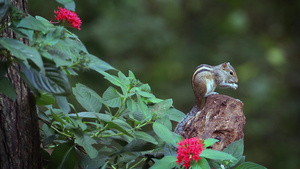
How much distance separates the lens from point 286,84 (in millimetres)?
5902

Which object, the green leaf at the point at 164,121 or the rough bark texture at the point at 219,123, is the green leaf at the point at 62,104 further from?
the rough bark texture at the point at 219,123

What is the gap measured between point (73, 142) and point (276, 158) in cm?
453

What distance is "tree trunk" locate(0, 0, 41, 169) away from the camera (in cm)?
125

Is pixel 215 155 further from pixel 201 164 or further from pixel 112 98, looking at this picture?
pixel 112 98

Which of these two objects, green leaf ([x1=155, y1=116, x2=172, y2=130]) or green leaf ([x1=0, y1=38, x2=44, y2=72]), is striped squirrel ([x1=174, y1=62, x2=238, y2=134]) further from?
green leaf ([x1=0, y1=38, x2=44, y2=72])

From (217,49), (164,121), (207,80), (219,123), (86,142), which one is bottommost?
(86,142)

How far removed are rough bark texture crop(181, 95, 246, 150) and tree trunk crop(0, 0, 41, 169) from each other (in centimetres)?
58

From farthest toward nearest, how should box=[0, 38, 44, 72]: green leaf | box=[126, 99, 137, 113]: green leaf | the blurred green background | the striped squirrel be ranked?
the blurred green background, the striped squirrel, box=[126, 99, 137, 113]: green leaf, box=[0, 38, 44, 72]: green leaf

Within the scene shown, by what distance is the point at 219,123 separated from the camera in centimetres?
165

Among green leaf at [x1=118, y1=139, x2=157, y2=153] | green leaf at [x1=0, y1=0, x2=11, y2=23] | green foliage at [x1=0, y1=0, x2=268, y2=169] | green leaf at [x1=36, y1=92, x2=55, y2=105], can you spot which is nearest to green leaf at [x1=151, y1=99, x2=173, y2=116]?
green foliage at [x1=0, y1=0, x2=268, y2=169]

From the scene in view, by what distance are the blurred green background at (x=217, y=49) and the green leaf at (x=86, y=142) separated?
11.1ft

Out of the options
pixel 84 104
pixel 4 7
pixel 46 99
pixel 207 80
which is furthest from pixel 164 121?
pixel 207 80

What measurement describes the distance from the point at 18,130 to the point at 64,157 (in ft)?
0.59

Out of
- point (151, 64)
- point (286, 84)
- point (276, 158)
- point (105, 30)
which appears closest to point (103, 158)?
point (105, 30)
